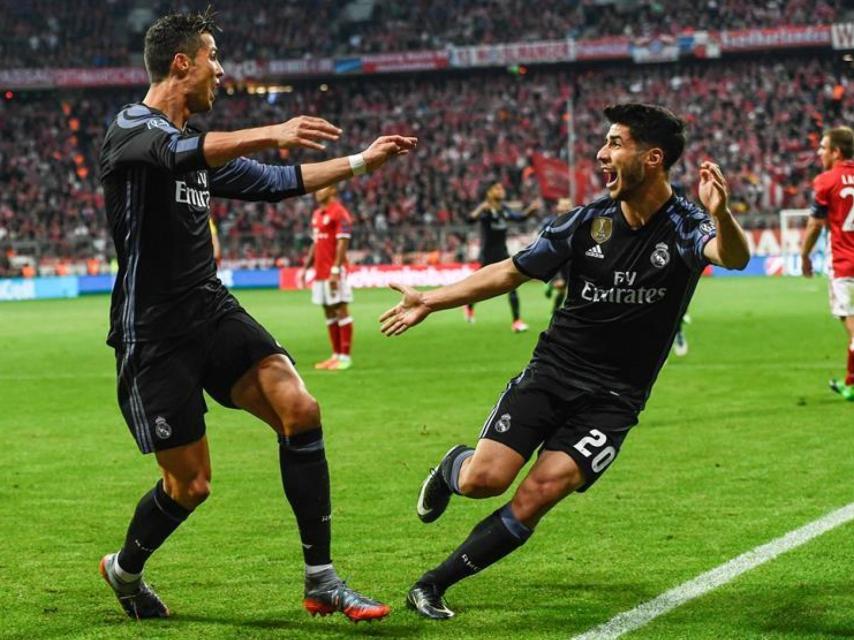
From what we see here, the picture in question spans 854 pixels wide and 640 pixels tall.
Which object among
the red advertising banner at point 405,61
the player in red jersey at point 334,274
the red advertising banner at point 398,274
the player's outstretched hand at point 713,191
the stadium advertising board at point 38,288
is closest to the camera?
the player's outstretched hand at point 713,191

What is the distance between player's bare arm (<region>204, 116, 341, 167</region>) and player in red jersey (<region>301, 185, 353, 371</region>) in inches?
451

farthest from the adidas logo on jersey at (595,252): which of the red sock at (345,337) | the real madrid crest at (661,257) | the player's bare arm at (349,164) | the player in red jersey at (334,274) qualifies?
the red sock at (345,337)

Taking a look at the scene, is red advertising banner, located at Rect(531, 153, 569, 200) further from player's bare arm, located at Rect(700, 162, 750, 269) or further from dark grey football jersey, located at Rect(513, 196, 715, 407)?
player's bare arm, located at Rect(700, 162, 750, 269)

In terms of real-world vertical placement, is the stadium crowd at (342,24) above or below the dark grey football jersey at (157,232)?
below

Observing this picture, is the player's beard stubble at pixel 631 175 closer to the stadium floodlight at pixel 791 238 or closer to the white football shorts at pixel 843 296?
the white football shorts at pixel 843 296

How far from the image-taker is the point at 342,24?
58.4m

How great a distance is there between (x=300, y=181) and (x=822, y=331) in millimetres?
15916

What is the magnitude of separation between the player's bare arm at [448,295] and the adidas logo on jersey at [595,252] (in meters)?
0.28

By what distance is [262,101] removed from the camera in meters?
58.5

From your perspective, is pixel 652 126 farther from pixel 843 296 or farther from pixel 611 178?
pixel 843 296

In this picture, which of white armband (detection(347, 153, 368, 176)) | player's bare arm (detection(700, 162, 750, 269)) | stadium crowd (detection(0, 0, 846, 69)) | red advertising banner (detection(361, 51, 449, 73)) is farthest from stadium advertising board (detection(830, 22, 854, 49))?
white armband (detection(347, 153, 368, 176))

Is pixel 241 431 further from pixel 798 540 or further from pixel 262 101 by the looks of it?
pixel 262 101

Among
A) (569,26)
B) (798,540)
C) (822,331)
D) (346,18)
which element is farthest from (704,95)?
(798,540)

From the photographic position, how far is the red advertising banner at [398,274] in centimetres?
3944
